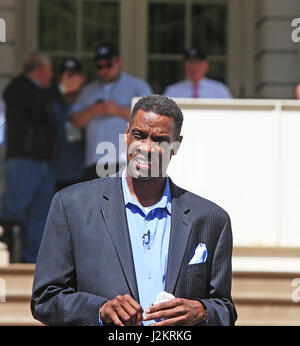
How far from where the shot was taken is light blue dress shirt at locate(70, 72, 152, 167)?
777cm

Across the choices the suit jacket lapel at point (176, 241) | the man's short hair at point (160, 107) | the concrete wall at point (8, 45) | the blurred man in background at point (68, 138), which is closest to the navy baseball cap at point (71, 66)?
the blurred man in background at point (68, 138)

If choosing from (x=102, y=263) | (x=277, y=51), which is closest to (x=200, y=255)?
(x=102, y=263)

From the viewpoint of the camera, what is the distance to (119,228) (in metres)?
3.26

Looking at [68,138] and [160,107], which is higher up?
[160,107]

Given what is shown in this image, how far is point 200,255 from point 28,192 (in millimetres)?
4675

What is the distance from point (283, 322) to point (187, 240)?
3.43 m

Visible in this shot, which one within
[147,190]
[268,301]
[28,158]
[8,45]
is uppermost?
[8,45]

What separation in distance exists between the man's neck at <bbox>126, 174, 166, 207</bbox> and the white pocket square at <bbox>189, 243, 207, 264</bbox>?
21 centimetres

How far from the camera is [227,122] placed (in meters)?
7.16

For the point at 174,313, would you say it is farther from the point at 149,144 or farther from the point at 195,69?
the point at 195,69

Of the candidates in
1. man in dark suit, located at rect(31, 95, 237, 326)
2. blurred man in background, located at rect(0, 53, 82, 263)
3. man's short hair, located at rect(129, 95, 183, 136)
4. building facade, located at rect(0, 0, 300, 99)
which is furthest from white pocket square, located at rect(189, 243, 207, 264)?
building facade, located at rect(0, 0, 300, 99)

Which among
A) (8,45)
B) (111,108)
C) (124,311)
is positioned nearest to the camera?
(124,311)

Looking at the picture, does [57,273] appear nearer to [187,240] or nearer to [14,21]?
[187,240]

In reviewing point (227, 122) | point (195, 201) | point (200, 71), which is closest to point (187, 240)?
point (195, 201)
